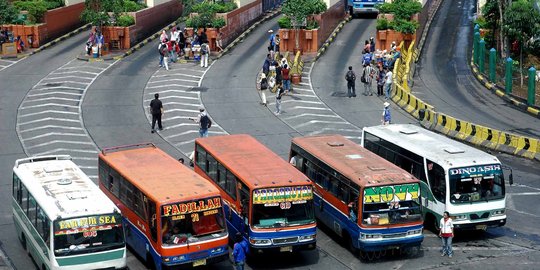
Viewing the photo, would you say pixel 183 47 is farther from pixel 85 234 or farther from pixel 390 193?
pixel 85 234

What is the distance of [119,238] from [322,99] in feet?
84.8

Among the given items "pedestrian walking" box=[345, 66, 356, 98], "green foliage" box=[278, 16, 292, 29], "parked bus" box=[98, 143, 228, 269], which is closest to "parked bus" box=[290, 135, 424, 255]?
"parked bus" box=[98, 143, 228, 269]

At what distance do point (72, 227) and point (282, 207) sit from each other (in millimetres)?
6036

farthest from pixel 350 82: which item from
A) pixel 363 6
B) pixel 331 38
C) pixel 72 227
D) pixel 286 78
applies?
pixel 72 227

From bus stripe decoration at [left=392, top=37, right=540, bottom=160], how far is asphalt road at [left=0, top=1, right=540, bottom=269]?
673 mm

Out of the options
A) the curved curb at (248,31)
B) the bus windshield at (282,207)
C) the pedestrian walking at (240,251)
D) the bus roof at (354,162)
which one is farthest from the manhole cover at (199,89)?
the pedestrian walking at (240,251)

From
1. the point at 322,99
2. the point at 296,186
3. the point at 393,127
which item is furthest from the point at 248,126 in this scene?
the point at 296,186

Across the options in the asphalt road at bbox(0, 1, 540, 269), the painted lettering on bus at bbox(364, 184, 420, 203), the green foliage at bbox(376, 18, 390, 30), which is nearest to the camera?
the painted lettering on bus at bbox(364, 184, 420, 203)

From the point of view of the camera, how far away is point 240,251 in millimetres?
24703

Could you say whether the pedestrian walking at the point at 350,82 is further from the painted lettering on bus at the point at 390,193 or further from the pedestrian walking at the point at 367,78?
the painted lettering on bus at the point at 390,193

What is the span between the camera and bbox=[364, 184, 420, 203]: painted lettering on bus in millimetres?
26719

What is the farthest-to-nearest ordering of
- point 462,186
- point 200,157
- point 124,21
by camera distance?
1. point 124,21
2. point 200,157
3. point 462,186

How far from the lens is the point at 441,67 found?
193 feet

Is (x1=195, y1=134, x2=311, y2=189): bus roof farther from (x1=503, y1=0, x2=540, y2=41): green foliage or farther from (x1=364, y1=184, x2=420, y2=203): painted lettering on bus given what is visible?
(x1=503, y1=0, x2=540, y2=41): green foliage
